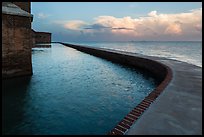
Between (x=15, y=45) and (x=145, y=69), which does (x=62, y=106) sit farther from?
(x=145, y=69)

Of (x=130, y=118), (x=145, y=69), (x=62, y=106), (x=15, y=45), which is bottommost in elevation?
(x=62, y=106)

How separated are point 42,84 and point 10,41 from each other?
7.50 feet

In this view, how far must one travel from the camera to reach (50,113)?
16.1 ft

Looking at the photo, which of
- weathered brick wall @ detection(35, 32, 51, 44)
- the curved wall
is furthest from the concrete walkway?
weathered brick wall @ detection(35, 32, 51, 44)

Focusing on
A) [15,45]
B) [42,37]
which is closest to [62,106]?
[15,45]

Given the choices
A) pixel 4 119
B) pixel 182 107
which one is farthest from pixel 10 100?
pixel 182 107

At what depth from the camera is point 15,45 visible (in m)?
8.15

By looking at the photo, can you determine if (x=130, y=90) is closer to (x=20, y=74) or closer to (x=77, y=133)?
(x=77, y=133)

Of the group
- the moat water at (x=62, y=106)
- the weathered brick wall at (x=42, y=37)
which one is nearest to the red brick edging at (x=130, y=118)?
the moat water at (x=62, y=106)

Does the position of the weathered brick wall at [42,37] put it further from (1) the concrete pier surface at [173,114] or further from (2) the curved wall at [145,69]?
(1) the concrete pier surface at [173,114]

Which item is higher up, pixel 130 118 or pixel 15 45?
pixel 15 45

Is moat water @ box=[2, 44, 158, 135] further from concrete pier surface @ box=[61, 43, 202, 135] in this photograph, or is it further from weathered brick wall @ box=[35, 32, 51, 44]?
weathered brick wall @ box=[35, 32, 51, 44]

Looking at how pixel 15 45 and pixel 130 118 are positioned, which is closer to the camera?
pixel 130 118

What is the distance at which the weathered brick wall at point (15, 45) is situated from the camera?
25.5 feet
